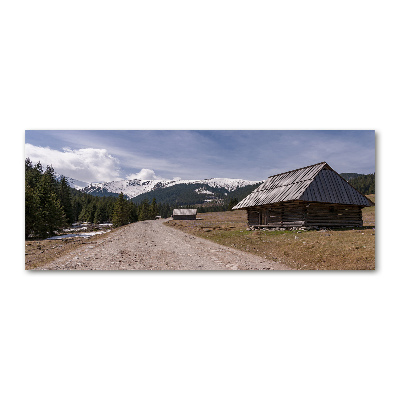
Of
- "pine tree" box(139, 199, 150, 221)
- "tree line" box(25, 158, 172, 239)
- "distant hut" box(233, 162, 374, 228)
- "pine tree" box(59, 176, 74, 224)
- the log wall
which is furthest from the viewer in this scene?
the log wall

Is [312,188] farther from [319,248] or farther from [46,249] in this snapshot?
[46,249]

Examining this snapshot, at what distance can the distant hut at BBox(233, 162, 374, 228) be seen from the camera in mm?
9469

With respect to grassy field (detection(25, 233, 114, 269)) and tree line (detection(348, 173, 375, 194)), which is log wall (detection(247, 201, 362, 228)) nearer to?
tree line (detection(348, 173, 375, 194))

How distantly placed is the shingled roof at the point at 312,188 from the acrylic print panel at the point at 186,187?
41mm

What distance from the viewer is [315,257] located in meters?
7.32

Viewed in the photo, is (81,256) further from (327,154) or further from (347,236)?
(347,236)

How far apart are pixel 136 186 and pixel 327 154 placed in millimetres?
6440

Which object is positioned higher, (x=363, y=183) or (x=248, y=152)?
(x=248, y=152)

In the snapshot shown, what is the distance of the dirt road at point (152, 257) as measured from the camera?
282 inches

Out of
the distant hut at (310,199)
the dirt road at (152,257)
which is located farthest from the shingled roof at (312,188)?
the dirt road at (152,257)

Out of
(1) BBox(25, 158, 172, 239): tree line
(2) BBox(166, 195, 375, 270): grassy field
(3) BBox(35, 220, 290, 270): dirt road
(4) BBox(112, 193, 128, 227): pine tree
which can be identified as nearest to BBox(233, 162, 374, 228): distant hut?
(2) BBox(166, 195, 375, 270): grassy field
